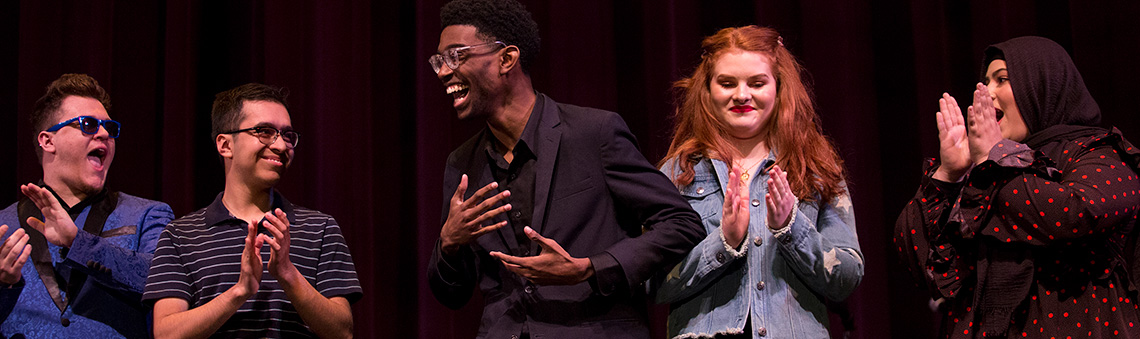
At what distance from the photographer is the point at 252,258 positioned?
2.24 meters

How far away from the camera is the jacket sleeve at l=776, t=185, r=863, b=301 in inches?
88.7

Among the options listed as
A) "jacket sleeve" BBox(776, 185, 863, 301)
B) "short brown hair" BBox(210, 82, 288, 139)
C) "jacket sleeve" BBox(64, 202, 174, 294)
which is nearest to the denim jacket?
"jacket sleeve" BBox(776, 185, 863, 301)

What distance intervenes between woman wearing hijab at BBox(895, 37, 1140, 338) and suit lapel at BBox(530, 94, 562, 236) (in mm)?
922

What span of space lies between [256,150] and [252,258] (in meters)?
0.50

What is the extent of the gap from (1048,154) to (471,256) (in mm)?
1397

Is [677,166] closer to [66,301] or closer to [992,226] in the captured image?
[992,226]

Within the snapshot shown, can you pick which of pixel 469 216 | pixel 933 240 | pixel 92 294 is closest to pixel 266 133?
pixel 92 294

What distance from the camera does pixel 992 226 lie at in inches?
84.3

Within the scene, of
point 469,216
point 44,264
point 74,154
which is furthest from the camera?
point 74,154

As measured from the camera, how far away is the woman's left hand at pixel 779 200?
2.21 metres

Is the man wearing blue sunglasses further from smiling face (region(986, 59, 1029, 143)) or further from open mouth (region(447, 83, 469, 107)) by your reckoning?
smiling face (region(986, 59, 1029, 143))

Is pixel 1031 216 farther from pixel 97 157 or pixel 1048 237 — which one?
pixel 97 157

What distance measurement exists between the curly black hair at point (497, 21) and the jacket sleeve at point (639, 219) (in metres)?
0.31

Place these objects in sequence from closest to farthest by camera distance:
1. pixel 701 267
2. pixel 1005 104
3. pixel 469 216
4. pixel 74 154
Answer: pixel 469 216, pixel 701 267, pixel 1005 104, pixel 74 154
